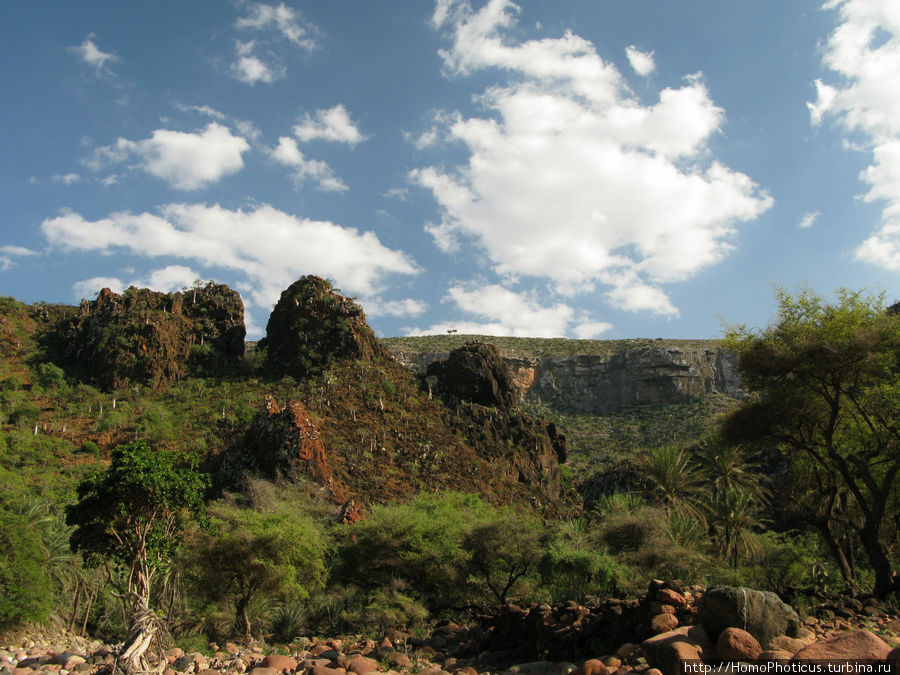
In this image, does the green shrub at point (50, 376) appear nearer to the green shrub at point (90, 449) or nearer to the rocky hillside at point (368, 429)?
the green shrub at point (90, 449)

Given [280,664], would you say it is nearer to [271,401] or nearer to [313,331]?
[271,401]

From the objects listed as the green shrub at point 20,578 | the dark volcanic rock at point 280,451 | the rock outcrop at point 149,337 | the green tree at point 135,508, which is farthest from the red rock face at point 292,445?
the rock outcrop at point 149,337

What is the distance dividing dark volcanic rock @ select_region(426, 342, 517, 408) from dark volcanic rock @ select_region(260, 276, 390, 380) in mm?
8961

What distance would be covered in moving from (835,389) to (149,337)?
239ft

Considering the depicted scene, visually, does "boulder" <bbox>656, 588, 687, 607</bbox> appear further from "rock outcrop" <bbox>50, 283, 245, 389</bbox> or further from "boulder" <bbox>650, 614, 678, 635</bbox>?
"rock outcrop" <bbox>50, 283, 245, 389</bbox>

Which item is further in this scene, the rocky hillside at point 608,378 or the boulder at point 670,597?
the rocky hillside at point 608,378

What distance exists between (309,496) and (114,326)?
45.3 meters

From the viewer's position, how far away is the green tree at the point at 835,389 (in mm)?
15422

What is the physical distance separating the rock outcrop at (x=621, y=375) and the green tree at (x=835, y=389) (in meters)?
95.1

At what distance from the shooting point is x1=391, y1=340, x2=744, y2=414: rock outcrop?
116 meters

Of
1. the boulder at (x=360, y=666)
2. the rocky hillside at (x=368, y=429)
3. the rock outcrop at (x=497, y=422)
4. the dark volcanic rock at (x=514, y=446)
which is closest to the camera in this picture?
the boulder at (x=360, y=666)

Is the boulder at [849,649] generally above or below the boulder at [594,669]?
above

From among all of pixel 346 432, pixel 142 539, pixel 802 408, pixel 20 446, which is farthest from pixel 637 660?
pixel 20 446

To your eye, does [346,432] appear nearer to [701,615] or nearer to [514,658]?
[514,658]
